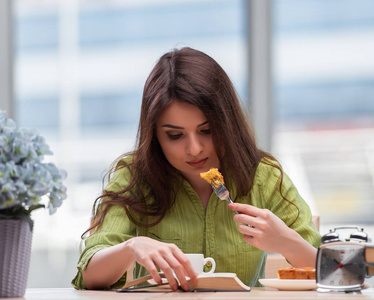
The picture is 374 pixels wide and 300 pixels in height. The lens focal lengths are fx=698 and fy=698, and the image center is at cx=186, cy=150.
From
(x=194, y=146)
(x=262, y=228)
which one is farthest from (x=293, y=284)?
(x=194, y=146)

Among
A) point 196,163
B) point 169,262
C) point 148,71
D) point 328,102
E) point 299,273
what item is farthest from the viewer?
point 148,71

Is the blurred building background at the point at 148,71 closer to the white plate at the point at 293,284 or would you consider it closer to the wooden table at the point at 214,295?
the white plate at the point at 293,284

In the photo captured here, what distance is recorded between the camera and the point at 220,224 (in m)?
2.14

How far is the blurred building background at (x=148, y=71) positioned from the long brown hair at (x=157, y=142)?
1.35 m

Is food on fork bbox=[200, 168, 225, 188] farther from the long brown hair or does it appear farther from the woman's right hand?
the woman's right hand

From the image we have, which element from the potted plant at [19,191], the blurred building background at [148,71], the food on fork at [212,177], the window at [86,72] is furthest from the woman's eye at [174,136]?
the window at [86,72]

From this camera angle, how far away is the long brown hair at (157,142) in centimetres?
198

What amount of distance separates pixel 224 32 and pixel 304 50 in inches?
17.0

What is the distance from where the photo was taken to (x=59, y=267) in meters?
3.67

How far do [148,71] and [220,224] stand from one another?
1.75 meters

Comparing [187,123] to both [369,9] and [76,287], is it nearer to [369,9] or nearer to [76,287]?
[76,287]

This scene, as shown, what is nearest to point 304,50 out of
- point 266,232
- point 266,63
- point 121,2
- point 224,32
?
point 266,63

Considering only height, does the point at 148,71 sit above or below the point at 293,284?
above

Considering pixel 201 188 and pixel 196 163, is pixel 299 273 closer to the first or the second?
pixel 196 163
